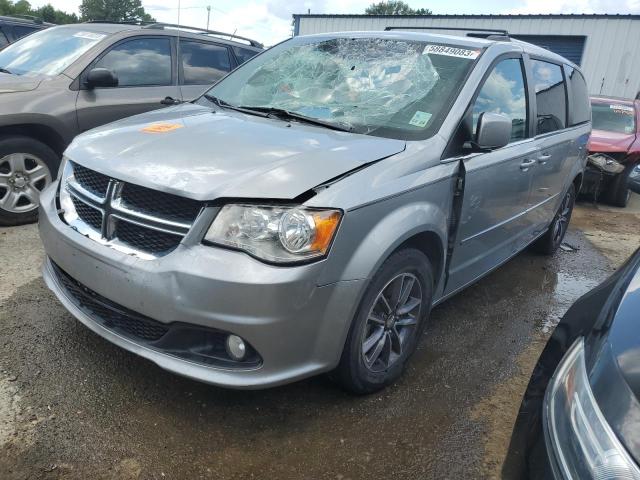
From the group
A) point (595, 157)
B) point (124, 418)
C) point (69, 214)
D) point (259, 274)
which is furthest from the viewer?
point (595, 157)

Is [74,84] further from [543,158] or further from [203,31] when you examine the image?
[543,158]

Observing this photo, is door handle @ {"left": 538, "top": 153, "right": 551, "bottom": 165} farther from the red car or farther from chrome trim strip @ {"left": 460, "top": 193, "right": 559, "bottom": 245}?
the red car

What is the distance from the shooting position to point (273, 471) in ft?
7.24

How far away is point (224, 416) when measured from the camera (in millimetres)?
2494

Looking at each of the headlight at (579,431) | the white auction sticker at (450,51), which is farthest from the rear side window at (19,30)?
the headlight at (579,431)

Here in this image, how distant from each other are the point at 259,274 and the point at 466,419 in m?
1.39

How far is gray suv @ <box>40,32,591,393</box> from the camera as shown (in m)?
2.13

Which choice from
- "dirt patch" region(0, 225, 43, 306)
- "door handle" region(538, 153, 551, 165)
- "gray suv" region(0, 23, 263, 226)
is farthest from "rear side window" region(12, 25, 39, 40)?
Result: "door handle" region(538, 153, 551, 165)

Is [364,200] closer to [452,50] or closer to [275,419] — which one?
[275,419]

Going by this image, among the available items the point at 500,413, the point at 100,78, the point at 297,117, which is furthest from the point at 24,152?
the point at 500,413

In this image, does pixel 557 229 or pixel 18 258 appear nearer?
pixel 18 258

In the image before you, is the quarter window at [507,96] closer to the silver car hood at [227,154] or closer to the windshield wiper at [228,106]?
the silver car hood at [227,154]

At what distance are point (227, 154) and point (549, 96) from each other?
9.88 feet

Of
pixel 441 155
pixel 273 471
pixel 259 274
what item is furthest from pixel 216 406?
pixel 441 155
